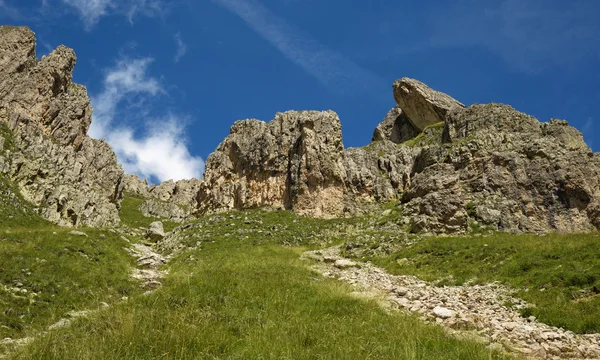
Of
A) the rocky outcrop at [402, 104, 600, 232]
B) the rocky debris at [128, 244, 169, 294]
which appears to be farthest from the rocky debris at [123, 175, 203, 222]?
the rocky outcrop at [402, 104, 600, 232]

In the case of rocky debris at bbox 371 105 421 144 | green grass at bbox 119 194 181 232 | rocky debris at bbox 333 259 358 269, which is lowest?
rocky debris at bbox 333 259 358 269

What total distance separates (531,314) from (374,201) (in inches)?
1735

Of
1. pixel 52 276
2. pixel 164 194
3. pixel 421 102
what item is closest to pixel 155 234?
pixel 52 276

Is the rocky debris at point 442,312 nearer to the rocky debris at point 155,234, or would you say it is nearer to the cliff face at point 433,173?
the cliff face at point 433,173

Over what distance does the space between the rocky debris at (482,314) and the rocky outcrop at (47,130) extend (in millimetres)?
44159

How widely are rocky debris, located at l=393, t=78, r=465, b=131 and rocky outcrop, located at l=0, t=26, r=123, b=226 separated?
2812 inches

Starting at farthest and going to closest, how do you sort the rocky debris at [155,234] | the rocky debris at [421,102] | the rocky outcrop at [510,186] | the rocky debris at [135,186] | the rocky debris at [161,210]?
the rocky debris at [135,186] → the rocky debris at [161,210] → the rocky debris at [421,102] → the rocky debris at [155,234] → the rocky outcrop at [510,186]

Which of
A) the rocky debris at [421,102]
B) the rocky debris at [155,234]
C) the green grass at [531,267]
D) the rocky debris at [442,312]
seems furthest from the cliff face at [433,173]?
the rocky debris at [442,312]

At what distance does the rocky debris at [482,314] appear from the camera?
9562mm

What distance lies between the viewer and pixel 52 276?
1695cm

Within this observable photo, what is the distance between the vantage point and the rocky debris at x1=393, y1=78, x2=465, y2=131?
297ft

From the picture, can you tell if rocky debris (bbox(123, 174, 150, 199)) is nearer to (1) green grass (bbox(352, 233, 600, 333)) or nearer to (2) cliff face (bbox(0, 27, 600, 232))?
(2) cliff face (bbox(0, 27, 600, 232))

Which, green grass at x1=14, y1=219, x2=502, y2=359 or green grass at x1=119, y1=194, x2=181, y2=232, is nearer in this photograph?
green grass at x1=14, y1=219, x2=502, y2=359

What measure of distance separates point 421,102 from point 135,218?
75.3 meters
